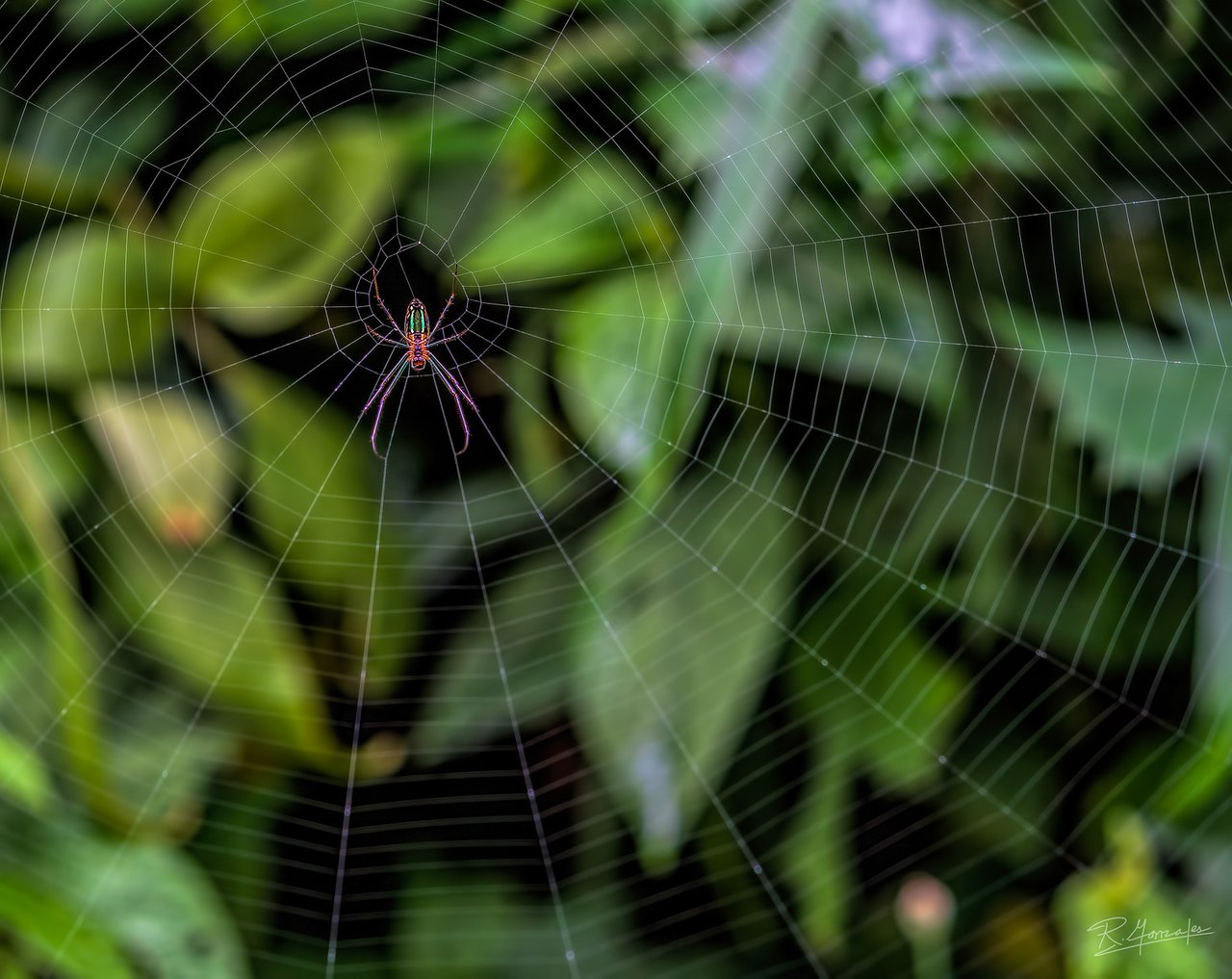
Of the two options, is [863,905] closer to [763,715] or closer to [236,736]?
[763,715]

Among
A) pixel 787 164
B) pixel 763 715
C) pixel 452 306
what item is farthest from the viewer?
pixel 452 306

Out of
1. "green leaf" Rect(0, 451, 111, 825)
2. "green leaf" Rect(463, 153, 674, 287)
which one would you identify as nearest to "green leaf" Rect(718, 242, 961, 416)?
"green leaf" Rect(463, 153, 674, 287)

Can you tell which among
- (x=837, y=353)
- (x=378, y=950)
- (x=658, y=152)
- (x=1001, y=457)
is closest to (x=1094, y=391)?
(x=1001, y=457)

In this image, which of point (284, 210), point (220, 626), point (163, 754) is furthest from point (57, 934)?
point (284, 210)

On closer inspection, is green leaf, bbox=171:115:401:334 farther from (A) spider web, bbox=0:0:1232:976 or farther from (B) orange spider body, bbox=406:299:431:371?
(B) orange spider body, bbox=406:299:431:371

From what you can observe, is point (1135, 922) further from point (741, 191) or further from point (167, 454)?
point (167, 454)

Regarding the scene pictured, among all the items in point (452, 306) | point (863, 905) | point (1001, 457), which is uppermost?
point (452, 306)

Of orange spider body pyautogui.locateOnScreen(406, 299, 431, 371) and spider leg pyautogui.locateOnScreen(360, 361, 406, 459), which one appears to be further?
orange spider body pyautogui.locateOnScreen(406, 299, 431, 371)
